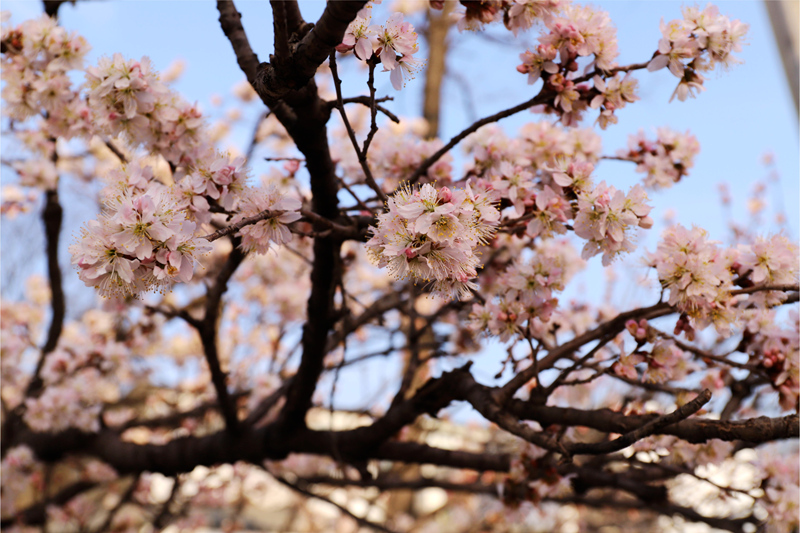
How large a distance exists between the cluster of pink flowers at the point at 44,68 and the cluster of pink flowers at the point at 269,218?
108 cm

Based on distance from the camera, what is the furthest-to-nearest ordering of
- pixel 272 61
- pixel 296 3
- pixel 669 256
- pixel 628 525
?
1. pixel 628 525
2. pixel 669 256
3. pixel 296 3
4. pixel 272 61

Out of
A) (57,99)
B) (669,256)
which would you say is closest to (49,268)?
(57,99)

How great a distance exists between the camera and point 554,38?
189 centimetres

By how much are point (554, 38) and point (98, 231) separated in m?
1.50

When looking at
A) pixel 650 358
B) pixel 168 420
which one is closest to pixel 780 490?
pixel 650 358

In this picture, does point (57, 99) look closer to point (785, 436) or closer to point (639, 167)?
point (639, 167)

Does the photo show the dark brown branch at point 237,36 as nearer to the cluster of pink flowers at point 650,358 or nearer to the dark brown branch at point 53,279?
the cluster of pink flowers at point 650,358

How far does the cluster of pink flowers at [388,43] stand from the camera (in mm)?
1443

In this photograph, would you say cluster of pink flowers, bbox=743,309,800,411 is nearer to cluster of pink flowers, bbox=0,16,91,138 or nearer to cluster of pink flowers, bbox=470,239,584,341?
cluster of pink flowers, bbox=470,239,584,341

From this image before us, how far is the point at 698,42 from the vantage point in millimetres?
1873

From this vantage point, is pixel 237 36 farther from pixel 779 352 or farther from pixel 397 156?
pixel 779 352

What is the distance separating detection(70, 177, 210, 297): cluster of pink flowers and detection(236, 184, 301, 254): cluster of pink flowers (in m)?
0.27

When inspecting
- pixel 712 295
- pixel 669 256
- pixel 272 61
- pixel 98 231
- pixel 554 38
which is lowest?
pixel 98 231

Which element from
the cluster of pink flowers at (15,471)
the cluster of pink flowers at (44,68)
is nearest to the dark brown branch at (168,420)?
the cluster of pink flowers at (15,471)
